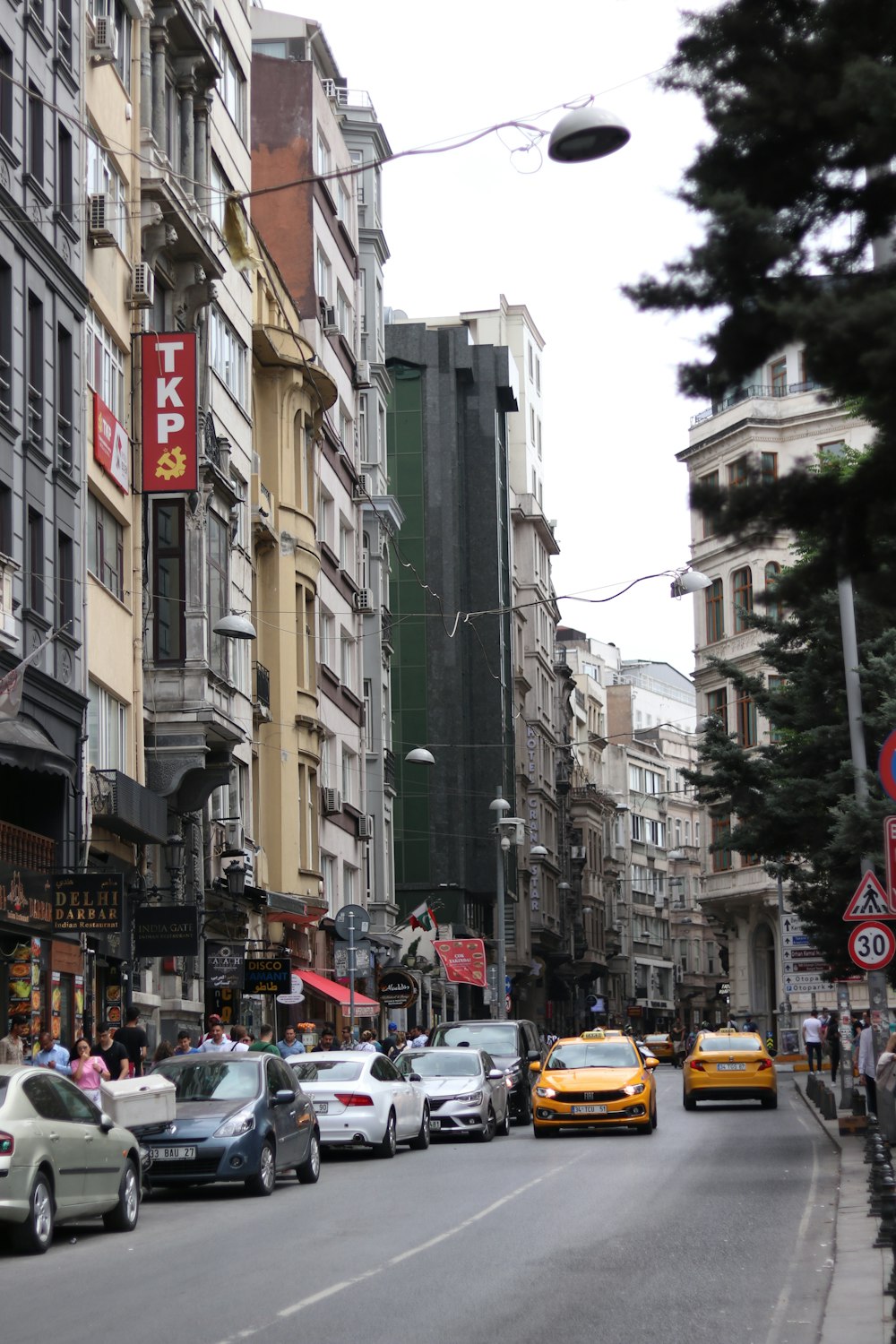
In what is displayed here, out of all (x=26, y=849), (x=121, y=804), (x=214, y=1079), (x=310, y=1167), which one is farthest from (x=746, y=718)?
(x=214, y=1079)

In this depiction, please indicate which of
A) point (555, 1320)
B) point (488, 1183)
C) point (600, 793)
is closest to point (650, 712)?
point (600, 793)

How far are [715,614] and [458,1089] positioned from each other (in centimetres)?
5175

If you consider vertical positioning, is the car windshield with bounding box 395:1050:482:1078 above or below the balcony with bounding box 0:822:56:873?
below

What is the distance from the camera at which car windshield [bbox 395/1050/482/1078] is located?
31969 millimetres

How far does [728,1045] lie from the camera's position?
40.3 m

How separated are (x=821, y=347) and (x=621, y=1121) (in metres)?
23.5

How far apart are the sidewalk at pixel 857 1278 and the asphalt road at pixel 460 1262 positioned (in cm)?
15

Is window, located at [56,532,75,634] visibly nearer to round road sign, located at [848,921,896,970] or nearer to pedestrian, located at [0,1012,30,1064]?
pedestrian, located at [0,1012,30,1064]

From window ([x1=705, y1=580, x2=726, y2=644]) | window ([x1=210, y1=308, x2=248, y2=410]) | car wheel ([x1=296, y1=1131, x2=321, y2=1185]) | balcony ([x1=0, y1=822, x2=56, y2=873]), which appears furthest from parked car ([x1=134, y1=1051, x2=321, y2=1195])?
window ([x1=705, y1=580, x2=726, y2=644])

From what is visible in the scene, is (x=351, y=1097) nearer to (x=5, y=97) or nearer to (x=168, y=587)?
(x=168, y=587)

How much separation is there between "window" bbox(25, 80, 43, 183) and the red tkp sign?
26092 millimetres

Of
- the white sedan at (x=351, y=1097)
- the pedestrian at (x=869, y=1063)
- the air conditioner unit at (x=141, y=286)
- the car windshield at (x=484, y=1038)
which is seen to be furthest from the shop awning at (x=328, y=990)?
the pedestrian at (x=869, y=1063)

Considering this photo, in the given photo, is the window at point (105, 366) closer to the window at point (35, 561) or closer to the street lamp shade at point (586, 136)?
the window at point (35, 561)

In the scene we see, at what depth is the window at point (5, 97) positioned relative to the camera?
1129 inches
